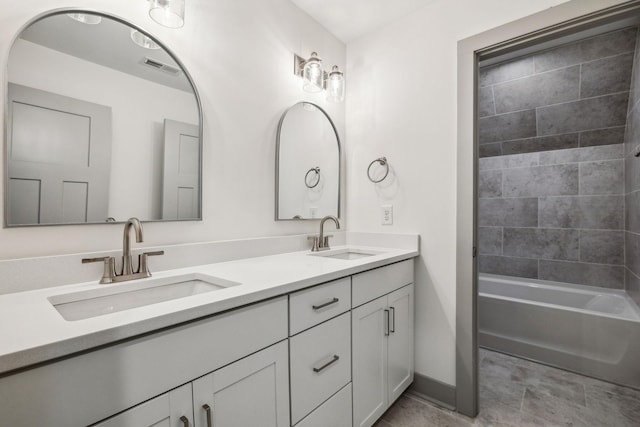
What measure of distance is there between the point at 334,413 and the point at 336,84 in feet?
5.78

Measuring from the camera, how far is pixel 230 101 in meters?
1.50

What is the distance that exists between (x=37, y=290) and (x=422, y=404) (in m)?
1.87

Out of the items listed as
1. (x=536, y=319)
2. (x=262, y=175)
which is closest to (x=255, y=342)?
(x=262, y=175)

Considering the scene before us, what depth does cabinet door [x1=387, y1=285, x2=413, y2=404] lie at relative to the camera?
1.56 metres

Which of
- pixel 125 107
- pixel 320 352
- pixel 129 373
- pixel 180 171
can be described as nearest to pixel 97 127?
pixel 125 107

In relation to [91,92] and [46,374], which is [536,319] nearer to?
[46,374]

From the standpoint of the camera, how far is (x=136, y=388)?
2.15ft

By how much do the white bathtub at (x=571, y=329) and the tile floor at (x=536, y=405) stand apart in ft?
0.35

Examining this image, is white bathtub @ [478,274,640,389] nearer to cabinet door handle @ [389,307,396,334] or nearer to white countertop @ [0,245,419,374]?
cabinet door handle @ [389,307,396,334]

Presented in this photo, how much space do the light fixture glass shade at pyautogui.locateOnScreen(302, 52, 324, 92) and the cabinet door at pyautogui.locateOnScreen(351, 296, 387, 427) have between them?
132cm

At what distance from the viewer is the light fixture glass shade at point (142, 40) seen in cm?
117

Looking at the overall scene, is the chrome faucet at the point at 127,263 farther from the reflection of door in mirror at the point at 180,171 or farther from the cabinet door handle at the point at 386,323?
the cabinet door handle at the point at 386,323

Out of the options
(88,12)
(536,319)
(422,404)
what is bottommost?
(422,404)

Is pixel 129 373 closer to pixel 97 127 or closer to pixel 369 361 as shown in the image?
pixel 97 127
